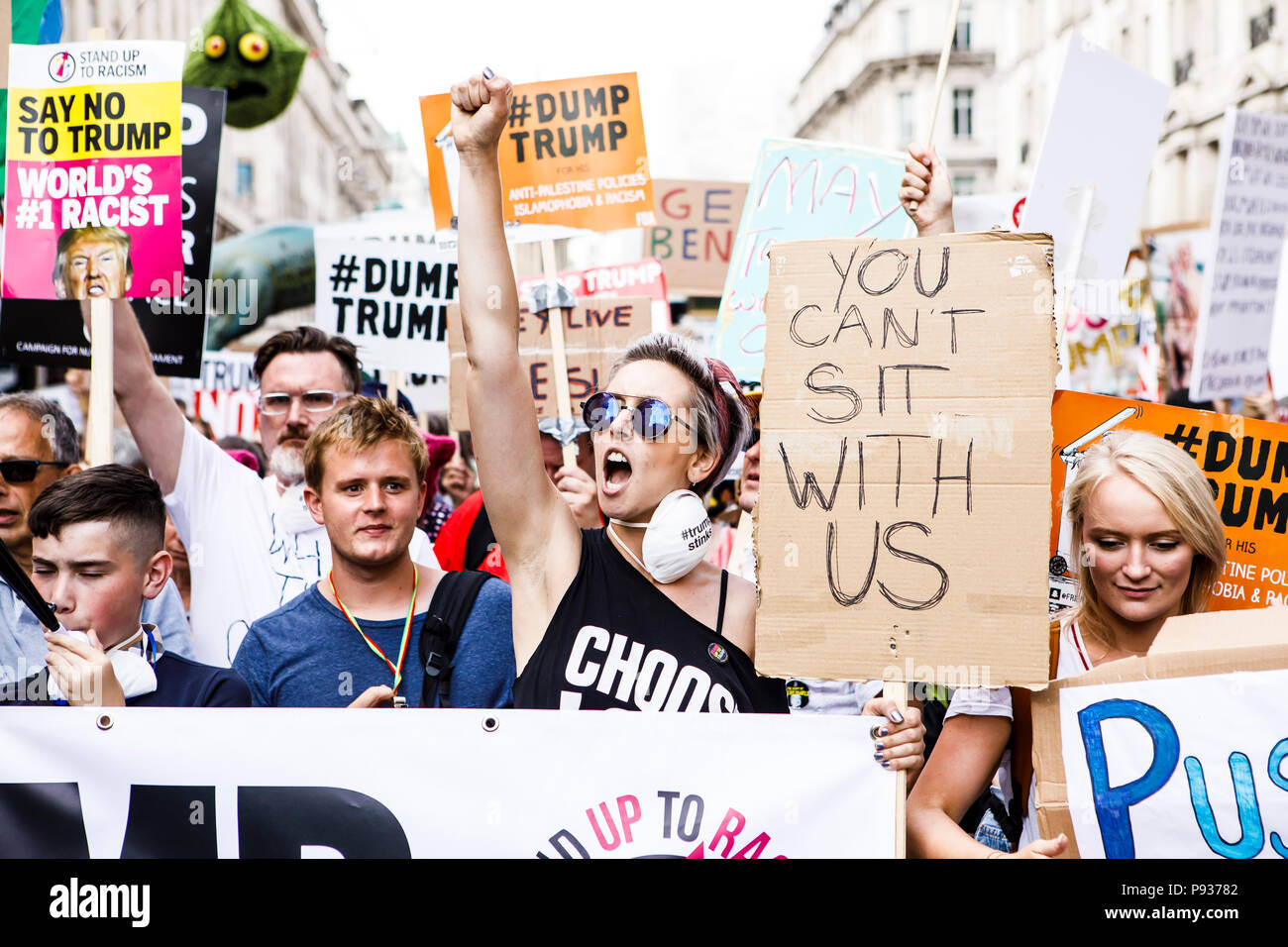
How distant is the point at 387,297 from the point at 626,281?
137cm

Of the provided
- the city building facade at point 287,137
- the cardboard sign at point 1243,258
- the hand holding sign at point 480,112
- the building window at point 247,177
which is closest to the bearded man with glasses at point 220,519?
the hand holding sign at point 480,112

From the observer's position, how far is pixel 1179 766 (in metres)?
2.38

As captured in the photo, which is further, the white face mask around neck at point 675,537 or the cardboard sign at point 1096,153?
the cardboard sign at point 1096,153

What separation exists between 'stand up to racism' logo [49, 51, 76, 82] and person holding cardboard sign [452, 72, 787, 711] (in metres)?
1.53

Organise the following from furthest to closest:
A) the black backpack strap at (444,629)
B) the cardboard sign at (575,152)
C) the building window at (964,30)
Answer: the building window at (964,30) < the cardboard sign at (575,152) < the black backpack strap at (444,629)

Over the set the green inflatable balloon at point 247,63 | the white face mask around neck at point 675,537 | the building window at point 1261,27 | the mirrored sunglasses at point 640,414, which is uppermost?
the building window at point 1261,27

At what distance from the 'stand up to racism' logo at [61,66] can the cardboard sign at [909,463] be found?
89.3 inches

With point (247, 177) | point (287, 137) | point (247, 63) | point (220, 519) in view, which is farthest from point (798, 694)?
point (287, 137)

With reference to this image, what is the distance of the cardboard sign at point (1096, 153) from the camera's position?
4.18 metres

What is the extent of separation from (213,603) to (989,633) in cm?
220

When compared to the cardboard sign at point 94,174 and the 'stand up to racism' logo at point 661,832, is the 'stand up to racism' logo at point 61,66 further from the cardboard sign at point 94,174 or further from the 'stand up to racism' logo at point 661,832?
the 'stand up to racism' logo at point 661,832

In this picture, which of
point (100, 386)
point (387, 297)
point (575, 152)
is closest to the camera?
point (100, 386)

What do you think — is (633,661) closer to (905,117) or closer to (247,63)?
(247,63)
